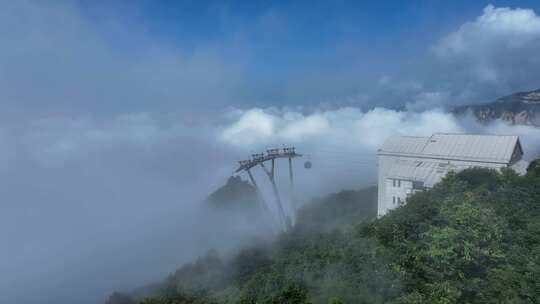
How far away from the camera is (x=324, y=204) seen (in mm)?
44125

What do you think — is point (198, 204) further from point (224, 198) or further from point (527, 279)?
point (527, 279)

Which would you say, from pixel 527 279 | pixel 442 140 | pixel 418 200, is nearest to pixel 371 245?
pixel 527 279

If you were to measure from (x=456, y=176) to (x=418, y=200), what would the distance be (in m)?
5.34

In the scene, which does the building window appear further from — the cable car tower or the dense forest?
the cable car tower

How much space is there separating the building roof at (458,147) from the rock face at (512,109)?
61309mm

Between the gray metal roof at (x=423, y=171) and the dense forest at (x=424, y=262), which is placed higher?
the gray metal roof at (x=423, y=171)

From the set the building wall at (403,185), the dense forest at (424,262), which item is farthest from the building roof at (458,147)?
the dense forest at (424,262)

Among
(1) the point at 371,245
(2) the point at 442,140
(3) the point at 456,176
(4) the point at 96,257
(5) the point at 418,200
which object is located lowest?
(4) the point at 96,257

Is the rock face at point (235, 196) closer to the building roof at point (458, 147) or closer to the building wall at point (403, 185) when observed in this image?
the building wall at point (403, 185)

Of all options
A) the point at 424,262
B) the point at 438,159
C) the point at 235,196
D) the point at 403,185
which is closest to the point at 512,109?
the point at 438,159

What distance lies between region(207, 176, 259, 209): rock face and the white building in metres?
14.7

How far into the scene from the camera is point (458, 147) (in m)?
30.0

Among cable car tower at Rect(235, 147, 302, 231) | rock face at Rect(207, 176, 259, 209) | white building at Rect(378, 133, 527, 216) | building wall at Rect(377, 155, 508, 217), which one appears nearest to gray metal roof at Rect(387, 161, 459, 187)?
white building at Rect(378, 133, 527, 216)

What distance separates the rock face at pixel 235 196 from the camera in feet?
130
